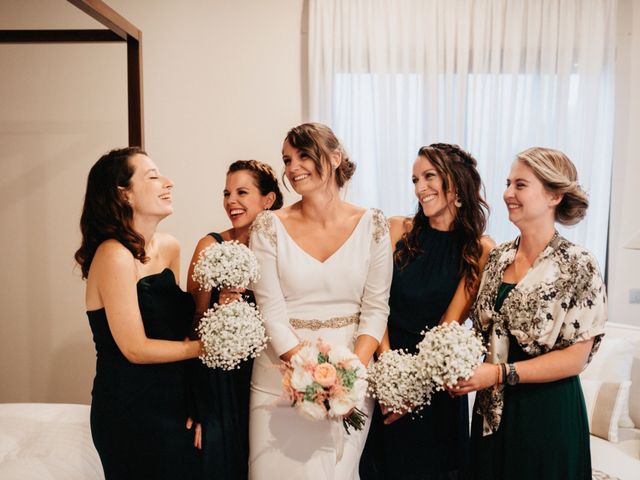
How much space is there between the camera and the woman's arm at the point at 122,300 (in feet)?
6.07

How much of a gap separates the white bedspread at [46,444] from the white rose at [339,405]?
1.25 metres

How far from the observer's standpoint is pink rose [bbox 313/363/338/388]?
66.3 inches

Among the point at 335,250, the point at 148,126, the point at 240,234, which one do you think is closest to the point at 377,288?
the point at 335,250

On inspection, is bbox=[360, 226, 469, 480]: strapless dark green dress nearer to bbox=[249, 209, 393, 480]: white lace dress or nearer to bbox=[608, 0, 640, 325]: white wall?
bbox=[249, 209, 393, 480]: white lace dress

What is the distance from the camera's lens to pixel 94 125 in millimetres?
4031

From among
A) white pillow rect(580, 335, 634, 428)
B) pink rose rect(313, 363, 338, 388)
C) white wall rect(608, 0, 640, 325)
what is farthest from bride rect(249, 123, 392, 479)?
white wall rect(608, 0, 640, 325)

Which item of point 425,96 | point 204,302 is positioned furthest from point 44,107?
point 425,96

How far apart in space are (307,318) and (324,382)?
449mm

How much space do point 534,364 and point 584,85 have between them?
2837 millimetres

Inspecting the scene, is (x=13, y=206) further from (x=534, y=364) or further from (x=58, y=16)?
(x=534, y=364)

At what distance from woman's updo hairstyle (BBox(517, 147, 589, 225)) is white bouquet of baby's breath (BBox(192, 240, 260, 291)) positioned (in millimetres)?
1134

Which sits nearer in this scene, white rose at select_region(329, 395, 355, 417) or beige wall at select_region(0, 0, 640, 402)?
white rose at select_region(329, 395, 355, 417)

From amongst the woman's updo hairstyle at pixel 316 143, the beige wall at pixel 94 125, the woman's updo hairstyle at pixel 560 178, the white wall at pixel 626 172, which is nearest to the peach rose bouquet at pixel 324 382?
the woman's updo hairstyle at pixel 316 143

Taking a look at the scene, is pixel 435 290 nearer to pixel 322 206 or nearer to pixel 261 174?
pixel 322 206
